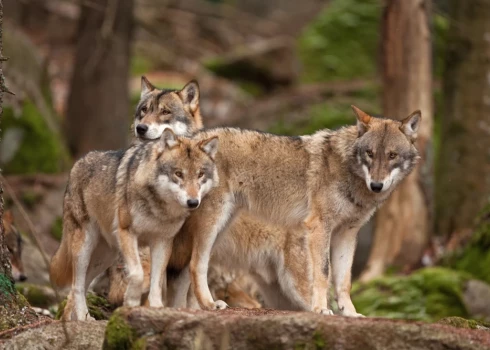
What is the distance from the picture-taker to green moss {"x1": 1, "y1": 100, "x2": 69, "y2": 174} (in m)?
19.4

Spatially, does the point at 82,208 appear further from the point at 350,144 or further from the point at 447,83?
the point at 447,83

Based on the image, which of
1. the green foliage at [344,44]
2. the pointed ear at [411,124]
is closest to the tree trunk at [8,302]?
the pointed ear at [411,124]

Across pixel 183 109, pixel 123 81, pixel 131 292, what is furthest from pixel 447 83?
pixel 131 292

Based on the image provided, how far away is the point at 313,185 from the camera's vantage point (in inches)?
387

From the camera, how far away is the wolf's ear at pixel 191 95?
38.4ft

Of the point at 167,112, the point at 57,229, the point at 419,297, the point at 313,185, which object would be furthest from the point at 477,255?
the point at 57,229

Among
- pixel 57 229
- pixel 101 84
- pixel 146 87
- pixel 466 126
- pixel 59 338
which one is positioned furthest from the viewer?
pixel 101 84

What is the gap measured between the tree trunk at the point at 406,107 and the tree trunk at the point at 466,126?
120 centimetres

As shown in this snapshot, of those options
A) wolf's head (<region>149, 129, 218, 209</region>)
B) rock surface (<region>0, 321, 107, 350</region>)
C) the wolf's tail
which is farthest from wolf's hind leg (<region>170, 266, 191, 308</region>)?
rock surface (<region>0, 321, 107, 350</region>)

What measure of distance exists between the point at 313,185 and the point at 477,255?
18.5ft

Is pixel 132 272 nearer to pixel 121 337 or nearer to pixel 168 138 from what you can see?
pixel 168 138

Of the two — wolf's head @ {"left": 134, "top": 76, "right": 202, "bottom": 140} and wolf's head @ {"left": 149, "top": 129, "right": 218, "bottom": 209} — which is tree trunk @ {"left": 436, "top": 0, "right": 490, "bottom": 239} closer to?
wolf's head @ {"left": 134, "top": 76, "right": 202, "bottom": 140}

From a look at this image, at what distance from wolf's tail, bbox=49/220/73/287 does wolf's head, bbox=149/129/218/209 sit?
5.12 ft

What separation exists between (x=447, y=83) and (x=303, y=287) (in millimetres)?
8801
